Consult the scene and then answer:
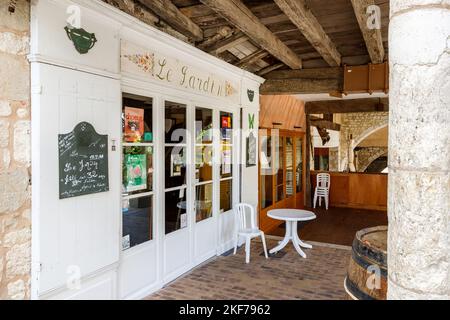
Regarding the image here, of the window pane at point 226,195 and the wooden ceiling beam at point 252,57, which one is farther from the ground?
the wooden ceiling beam at point 252,57

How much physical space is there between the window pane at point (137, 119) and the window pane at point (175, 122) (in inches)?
12.2

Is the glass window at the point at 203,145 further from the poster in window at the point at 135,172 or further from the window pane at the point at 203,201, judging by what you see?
the poster in window at the point at 135,172

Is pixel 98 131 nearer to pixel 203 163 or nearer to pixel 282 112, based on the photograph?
pixel 203 163

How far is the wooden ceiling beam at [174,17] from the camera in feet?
10.1

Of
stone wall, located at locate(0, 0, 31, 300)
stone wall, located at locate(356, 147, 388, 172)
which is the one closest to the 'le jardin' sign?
stone wall, located at locate(0, 0, 31, 300)

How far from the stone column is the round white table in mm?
3768

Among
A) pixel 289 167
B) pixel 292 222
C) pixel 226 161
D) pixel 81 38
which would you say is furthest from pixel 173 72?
pixel 289 167

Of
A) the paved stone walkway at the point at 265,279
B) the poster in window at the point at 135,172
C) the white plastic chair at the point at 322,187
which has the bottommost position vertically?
the paved stone walkway at the point at 265,279

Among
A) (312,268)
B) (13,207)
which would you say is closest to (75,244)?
(13,207)

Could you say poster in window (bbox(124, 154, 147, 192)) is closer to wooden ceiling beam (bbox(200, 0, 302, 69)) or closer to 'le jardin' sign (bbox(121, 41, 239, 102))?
'le jardin' sign (bbox(121, 41, 239, 102))

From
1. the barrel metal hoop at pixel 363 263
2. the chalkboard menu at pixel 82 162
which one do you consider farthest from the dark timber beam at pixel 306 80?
the barrel metal hoop at pixel 363 263

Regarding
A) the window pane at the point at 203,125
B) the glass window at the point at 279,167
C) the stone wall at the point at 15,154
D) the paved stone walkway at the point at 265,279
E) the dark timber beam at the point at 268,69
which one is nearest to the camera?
the stone wall at the point at 15,154
